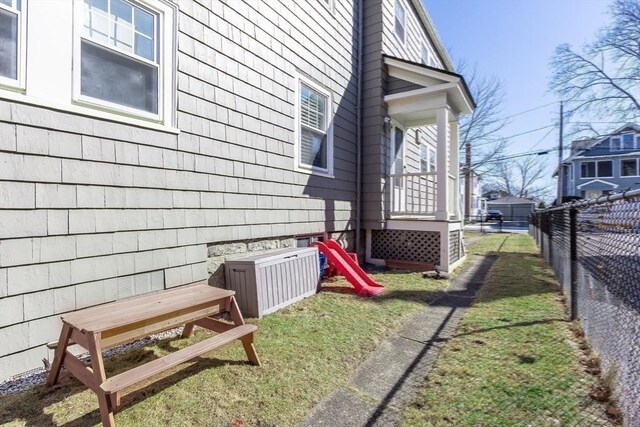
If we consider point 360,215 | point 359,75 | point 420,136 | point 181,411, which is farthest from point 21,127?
point 420,136

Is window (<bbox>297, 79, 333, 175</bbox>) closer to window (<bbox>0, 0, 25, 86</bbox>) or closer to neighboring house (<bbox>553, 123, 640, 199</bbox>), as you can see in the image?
window (<bbox>0, 0, 25, 86</bbox>)

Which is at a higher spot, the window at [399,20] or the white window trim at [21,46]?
the window at [399,20]

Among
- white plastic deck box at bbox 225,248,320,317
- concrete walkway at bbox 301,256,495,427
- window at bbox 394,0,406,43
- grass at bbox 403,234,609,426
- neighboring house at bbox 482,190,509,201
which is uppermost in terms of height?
window at bbox 394,0,406,43

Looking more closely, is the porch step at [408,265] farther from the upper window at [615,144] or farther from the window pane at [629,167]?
the upper window at [615,144]

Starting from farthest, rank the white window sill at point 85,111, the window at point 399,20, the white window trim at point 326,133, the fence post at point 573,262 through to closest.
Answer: the window at point 399,20 < the white window trim at point 326,133 < the fence post at point 573,262 < the white window sill at point 85,111

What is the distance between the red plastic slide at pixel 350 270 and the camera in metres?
5.07

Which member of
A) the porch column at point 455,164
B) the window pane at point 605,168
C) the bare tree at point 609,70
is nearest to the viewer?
the porch column at point 455,164

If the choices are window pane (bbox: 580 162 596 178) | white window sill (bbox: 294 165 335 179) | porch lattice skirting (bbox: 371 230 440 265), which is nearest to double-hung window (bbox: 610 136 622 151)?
window pane (bbox: 580 162 596 178)

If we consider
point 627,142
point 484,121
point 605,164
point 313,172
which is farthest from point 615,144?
point 313,172

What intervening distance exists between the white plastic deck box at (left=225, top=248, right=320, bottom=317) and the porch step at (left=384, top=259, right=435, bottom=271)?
123 inches

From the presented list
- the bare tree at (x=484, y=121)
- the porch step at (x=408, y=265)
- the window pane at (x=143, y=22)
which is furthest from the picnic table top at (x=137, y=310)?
the bare tree at (x=484, y=121)

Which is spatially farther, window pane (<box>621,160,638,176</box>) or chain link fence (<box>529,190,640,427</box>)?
window pane (<box>621,160,638,176</box>)

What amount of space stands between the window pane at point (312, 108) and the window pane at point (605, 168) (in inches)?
1412

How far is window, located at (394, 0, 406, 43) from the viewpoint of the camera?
8.39 meters
